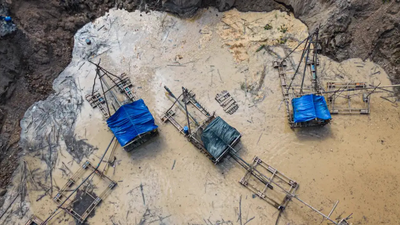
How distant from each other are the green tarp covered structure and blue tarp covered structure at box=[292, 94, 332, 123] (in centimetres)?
299

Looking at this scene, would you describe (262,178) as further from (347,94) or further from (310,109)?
(347,94)

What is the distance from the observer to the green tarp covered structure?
10.2 meters

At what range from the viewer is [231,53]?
42.8 ft

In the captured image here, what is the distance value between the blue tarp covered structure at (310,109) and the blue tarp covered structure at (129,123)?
6.69m

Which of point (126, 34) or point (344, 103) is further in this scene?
point (126, 34)

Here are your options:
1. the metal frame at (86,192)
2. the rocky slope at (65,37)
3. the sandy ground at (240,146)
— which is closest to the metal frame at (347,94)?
the sandy ground at (240,146)

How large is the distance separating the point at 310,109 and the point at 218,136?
4.42 meters

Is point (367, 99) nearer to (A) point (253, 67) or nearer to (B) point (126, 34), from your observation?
(A) point (253, 67)

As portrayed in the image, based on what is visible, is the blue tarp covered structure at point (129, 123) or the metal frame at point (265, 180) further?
the blue tarp covered structure at point (129, 123)

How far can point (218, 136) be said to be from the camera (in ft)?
34.0

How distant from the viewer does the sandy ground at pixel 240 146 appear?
994 cm

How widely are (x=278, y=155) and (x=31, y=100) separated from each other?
42.2 ft

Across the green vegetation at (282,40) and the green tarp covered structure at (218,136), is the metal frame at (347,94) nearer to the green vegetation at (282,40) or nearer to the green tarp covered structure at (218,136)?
the green vegetation at (282,40)

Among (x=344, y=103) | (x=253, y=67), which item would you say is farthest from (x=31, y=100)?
(x=344, y=103)
